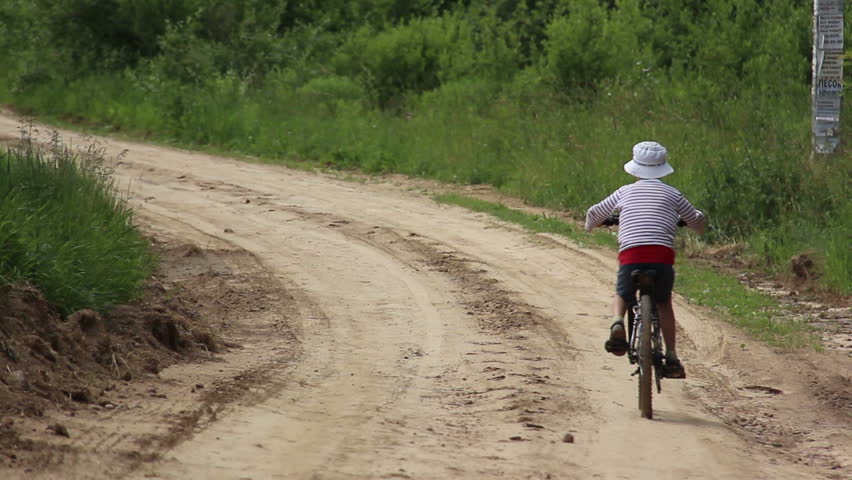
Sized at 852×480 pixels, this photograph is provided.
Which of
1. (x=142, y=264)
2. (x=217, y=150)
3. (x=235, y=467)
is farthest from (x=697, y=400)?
(x=217, y=150)

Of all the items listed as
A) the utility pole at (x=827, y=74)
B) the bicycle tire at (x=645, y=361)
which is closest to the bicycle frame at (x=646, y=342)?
the bicycle tire at (x=645, y=361)

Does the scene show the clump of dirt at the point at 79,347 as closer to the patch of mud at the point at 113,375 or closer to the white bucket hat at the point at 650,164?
the patch of mud at the point at 113,375

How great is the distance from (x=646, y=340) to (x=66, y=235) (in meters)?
4.54

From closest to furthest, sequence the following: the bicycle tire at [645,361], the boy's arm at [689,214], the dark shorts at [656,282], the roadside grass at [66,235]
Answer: the bicycle tire at [645,361] → the dark shorts at [656,282] → the boy's arm at [689,214] → the roadside grass at [66,235]

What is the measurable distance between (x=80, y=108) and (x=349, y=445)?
73.0ft

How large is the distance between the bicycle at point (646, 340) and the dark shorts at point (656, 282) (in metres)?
0.05

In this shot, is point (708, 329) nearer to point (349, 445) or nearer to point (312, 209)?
point (349, 445)

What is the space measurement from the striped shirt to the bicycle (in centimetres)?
23

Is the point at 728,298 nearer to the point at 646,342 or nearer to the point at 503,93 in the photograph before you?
the point at 646,342

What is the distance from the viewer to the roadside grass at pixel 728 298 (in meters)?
9.71

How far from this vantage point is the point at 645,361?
7141mm

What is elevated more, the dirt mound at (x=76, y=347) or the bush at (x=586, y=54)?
the bush at (x=586, y=54)

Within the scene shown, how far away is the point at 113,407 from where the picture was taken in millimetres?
6691

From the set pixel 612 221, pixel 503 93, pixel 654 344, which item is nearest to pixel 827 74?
pixel 612 221
